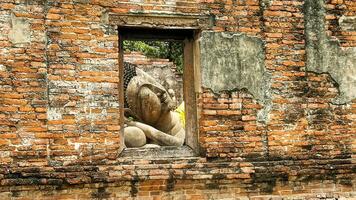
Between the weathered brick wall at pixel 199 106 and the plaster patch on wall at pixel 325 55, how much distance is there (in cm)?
1

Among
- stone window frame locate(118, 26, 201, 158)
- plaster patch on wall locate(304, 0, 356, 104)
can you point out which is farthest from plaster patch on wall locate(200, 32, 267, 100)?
plaster patch on wall locate(304, 0, 356, 104)

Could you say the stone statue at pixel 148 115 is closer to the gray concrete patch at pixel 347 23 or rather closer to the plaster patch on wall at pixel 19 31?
the plaster patch on wall at pixel 19 31

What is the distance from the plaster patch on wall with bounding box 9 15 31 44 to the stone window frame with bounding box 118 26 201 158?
42.1 inches

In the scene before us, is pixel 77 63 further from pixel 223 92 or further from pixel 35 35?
pixel 223 92

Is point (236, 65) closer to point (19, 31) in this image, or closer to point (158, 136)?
point (158, 136)

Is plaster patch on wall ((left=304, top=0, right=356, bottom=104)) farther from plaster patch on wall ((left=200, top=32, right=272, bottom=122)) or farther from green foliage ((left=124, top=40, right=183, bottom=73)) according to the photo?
green foliage ((left=124, top=40, right=183, bottom=73))

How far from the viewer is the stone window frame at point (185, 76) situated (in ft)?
19.0

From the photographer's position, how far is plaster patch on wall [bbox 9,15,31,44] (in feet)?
17.2

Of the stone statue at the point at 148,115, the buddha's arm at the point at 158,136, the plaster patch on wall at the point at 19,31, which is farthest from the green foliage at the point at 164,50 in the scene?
the plaster patch on wall at the point at 19,31

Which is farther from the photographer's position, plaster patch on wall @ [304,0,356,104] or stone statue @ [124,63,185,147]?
stone statue @ [124,63,185,147]

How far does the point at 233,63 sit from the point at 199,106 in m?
0.68

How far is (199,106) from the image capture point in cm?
580

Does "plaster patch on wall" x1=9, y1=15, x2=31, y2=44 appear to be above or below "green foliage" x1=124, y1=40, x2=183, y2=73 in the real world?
below

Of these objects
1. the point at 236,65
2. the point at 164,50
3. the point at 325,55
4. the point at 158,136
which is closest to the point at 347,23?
the point at 325,55
